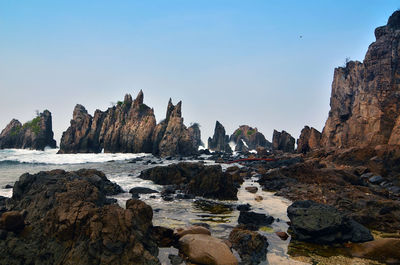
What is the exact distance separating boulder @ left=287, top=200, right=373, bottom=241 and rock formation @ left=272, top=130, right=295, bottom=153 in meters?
60.5

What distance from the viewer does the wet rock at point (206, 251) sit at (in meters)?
5.98

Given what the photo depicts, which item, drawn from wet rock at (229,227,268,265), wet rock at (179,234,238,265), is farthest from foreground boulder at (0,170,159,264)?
wet rock at (229,227,268,265)

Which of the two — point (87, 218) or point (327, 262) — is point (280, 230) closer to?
point (327, 262)

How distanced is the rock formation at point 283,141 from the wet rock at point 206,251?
6312 cm

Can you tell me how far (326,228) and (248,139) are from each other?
440 ft

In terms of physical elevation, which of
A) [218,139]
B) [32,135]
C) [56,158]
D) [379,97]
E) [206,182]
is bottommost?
[56,158]

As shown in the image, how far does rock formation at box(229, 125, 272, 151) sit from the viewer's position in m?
127

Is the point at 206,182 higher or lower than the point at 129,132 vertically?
lower

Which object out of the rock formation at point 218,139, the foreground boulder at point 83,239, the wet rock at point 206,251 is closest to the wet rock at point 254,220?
the wet rock at point 206,251

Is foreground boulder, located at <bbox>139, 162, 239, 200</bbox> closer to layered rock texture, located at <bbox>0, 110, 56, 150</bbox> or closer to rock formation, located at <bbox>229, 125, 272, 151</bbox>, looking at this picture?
layered rock texture, located at <bbox>0, 110, 56, 150</bbox>

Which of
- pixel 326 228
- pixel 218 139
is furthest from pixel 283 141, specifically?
pixel 326 228

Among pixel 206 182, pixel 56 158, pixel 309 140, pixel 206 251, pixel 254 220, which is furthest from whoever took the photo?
pixel 56 158

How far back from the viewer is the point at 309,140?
51125mm

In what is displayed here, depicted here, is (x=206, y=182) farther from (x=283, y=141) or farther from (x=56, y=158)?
(x=283, y=141)
